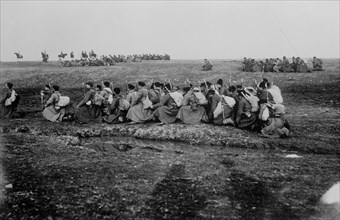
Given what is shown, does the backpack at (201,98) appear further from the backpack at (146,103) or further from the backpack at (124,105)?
the backpack at (124,105)

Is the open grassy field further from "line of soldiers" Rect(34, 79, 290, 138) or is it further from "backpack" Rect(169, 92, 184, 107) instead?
"backpack" Rect(169, 92, 184, 107)

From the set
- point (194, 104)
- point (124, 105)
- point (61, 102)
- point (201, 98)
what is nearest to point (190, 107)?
point (194, 104)

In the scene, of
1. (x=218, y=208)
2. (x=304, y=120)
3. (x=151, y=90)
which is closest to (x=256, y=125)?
(x=304, y=120)

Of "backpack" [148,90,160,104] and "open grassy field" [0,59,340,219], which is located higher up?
"backpack" [148,90,160,104]

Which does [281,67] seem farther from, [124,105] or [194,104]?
[124,105]

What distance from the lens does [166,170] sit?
8070 millimetres

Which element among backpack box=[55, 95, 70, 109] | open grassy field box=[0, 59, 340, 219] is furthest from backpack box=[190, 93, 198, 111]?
backpack box=[55, 95, 70, 109]

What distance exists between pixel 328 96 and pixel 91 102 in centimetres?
1310

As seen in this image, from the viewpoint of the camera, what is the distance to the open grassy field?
599cm

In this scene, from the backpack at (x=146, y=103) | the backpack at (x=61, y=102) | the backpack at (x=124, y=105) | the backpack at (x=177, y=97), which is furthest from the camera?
the backpack at (x=61, y=102)

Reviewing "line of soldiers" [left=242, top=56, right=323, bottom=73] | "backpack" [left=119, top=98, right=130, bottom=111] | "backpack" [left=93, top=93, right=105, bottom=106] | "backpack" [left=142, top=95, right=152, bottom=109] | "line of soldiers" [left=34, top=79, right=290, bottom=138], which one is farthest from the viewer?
"line of soldiers" [left=242, top=56, right=323, bottom=73]

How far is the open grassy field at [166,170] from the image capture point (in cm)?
599

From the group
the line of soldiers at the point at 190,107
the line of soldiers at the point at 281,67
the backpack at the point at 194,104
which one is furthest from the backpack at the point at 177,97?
the line of soldiers at the point at 281,67

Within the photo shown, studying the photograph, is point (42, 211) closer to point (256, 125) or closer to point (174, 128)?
point (174, 128)
